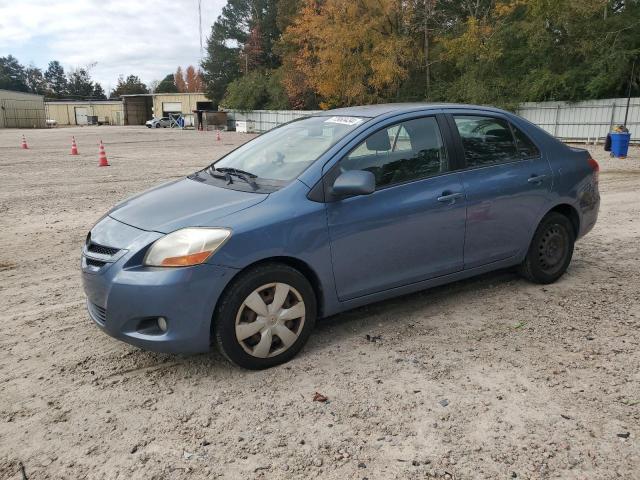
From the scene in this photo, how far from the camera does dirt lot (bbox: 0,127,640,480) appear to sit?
2650 millimetres

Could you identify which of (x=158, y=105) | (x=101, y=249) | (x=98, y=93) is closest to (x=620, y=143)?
(x=101, y=249)

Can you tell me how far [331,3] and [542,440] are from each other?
40.1m

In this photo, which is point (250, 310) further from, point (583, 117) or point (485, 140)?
point (583, 117)

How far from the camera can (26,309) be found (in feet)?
15.4

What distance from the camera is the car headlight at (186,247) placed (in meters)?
3.21

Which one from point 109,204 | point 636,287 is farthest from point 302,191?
point 109,204

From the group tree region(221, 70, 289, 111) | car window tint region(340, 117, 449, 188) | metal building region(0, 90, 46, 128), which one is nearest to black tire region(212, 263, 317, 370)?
car window tint region(340, 117, 449, 188)

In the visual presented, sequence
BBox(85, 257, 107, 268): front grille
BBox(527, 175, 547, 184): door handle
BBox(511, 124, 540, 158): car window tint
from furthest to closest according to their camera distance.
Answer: BBox(511, 124, 540, 158): car window tint, BBox(527, 175, 547, 184): door handle, BBox(85, 257, 107, 268): front grille

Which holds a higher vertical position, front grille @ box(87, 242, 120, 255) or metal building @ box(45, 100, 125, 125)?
metal building @ box(45, 100, 125, 125)

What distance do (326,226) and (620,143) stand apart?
18209 mm

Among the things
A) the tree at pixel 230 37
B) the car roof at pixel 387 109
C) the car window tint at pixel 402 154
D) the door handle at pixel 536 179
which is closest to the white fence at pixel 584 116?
the door handle at pixel 536 179

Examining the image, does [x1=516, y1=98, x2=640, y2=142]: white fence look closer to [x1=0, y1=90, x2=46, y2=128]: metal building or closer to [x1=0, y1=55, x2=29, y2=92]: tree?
[x1=0, y1=90, x2=46, y2=128]: metal building

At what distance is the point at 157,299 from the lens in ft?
10.4

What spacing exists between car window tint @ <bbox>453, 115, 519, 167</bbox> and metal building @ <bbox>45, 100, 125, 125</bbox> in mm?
90682
